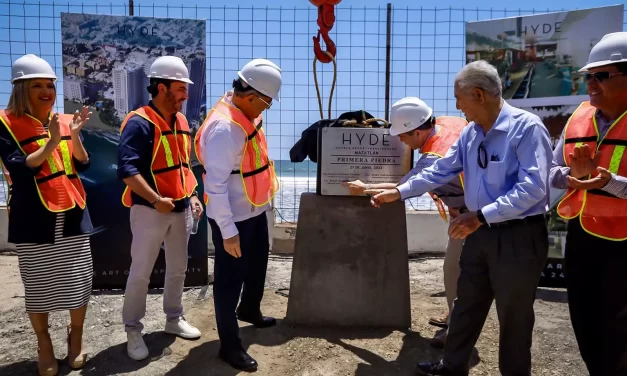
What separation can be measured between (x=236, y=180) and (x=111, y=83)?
255 cm

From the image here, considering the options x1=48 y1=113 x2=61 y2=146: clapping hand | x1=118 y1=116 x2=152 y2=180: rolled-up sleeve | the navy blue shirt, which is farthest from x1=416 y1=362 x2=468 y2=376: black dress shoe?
x1=48 y1=113 x2=61 y2=146: clapping hand

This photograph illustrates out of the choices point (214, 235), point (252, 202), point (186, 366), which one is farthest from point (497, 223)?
point (186, 366)

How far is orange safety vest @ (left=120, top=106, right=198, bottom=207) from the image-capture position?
11.2ft

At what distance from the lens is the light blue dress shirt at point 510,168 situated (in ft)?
7.95

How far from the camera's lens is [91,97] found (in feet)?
16.6

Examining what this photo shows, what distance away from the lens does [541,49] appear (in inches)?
200

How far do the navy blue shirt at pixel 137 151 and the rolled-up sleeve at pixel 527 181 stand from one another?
84.5 inches

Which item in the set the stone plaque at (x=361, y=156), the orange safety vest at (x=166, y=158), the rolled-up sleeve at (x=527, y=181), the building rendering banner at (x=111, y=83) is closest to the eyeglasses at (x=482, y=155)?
the rolled-up sleeve at (x=527, y=181)

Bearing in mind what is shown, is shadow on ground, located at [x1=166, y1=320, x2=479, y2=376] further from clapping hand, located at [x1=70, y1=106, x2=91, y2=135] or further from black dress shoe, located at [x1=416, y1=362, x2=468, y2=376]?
clapping hand, located at [x1=70, y1=106, x2=91, y2=135]

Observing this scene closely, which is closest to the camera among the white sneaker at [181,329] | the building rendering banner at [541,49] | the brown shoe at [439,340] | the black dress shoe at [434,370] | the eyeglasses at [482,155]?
the eyeglasses at [482,155]

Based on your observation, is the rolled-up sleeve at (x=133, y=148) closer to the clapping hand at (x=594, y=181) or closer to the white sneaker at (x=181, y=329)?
the white sneaker at (x=181, y=329)

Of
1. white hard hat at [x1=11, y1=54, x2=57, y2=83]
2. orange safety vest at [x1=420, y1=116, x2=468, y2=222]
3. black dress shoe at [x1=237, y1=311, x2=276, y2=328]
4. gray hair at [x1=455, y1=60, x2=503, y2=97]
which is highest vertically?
white hard hat at [x1=11, y1=54, x2=57, y2=83]

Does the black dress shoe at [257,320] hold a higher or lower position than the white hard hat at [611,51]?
lower

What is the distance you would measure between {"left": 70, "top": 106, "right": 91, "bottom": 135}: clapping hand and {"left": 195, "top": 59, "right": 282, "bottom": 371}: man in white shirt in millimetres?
746
